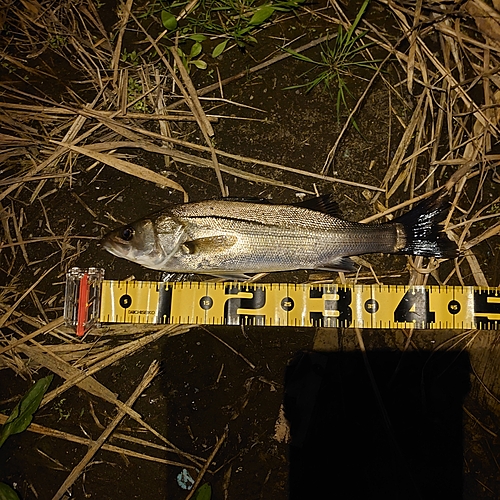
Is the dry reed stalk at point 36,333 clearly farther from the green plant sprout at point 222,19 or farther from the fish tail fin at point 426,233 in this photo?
the fish tail fin at point 426,233

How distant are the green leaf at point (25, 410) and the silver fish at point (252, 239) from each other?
1182 mm

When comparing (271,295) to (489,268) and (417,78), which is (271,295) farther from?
(417,78)

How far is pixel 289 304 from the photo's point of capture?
3.43 m

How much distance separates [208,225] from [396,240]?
137 cm

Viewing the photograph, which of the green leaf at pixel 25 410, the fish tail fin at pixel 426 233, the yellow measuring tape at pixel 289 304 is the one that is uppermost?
the fish tail fin at pixel 426 233

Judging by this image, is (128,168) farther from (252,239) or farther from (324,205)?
(324,205)

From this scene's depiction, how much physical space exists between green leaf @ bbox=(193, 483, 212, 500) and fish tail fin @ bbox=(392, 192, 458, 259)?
2229 millimetres

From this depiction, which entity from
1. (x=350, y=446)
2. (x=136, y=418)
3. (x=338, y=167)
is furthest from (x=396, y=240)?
(x=136, y=418)

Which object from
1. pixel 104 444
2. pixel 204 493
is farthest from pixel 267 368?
pixel 104 444

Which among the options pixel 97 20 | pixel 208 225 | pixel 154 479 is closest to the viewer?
pixel 208 225

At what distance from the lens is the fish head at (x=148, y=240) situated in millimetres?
3270

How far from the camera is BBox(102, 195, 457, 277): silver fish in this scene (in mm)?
3266

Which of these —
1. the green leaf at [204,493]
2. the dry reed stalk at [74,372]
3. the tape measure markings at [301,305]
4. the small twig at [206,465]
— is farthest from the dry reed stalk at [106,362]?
the green leaf at [204,493]

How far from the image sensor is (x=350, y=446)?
3422 millimetres
